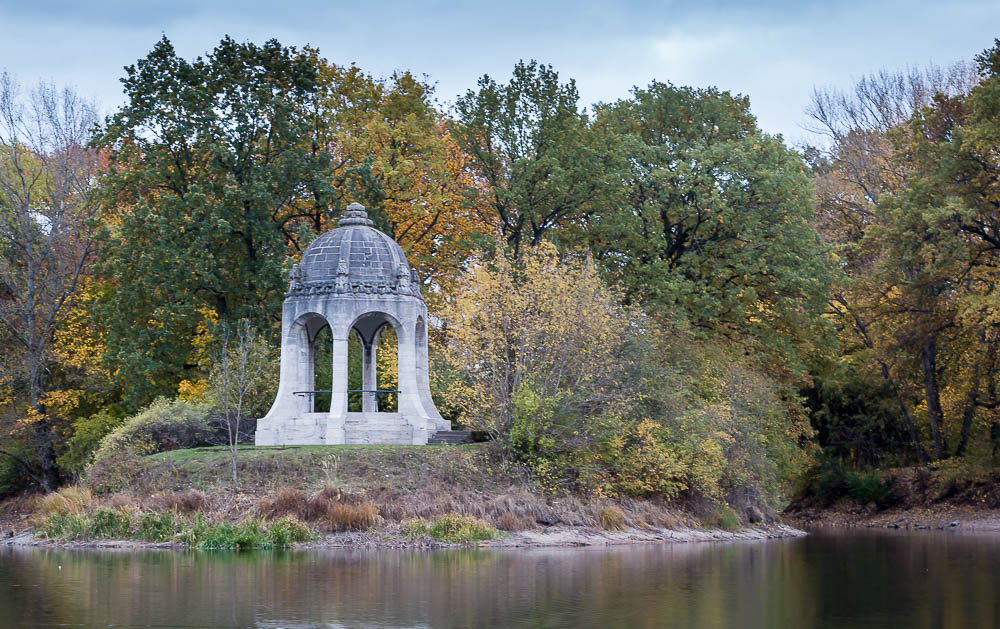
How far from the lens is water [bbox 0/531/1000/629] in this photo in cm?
1656

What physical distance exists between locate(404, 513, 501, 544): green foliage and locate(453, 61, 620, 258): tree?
19283mm

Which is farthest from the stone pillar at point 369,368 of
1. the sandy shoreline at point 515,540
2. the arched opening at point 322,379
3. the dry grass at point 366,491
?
the sandy shoreline at point 515,540

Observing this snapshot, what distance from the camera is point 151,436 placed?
38906 mm

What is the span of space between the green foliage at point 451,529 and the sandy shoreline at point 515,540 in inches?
9.7

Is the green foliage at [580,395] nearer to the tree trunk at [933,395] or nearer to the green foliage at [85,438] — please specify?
the tree trunk at [933,395]

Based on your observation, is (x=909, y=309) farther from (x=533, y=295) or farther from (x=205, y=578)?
(x=205, y=578)

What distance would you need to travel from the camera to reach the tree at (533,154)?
4725 centimetres

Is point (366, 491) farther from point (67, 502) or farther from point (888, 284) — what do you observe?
point (888, 284)

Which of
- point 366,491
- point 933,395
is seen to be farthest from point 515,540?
point 933,395

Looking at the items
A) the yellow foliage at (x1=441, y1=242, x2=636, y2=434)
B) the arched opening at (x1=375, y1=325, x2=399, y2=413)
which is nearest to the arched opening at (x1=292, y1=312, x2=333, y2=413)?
the arched opening at (x1=375, y1=325, x2=399, y2=413)

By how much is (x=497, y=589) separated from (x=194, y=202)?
28.7 m

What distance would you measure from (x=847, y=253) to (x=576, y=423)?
2446 centimetres

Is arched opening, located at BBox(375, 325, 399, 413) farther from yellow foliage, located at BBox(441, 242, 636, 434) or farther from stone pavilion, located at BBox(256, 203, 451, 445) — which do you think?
yellow foliage, located at BBox(441, 242, 636, 434)

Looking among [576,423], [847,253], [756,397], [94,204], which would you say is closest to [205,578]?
[576,423]
